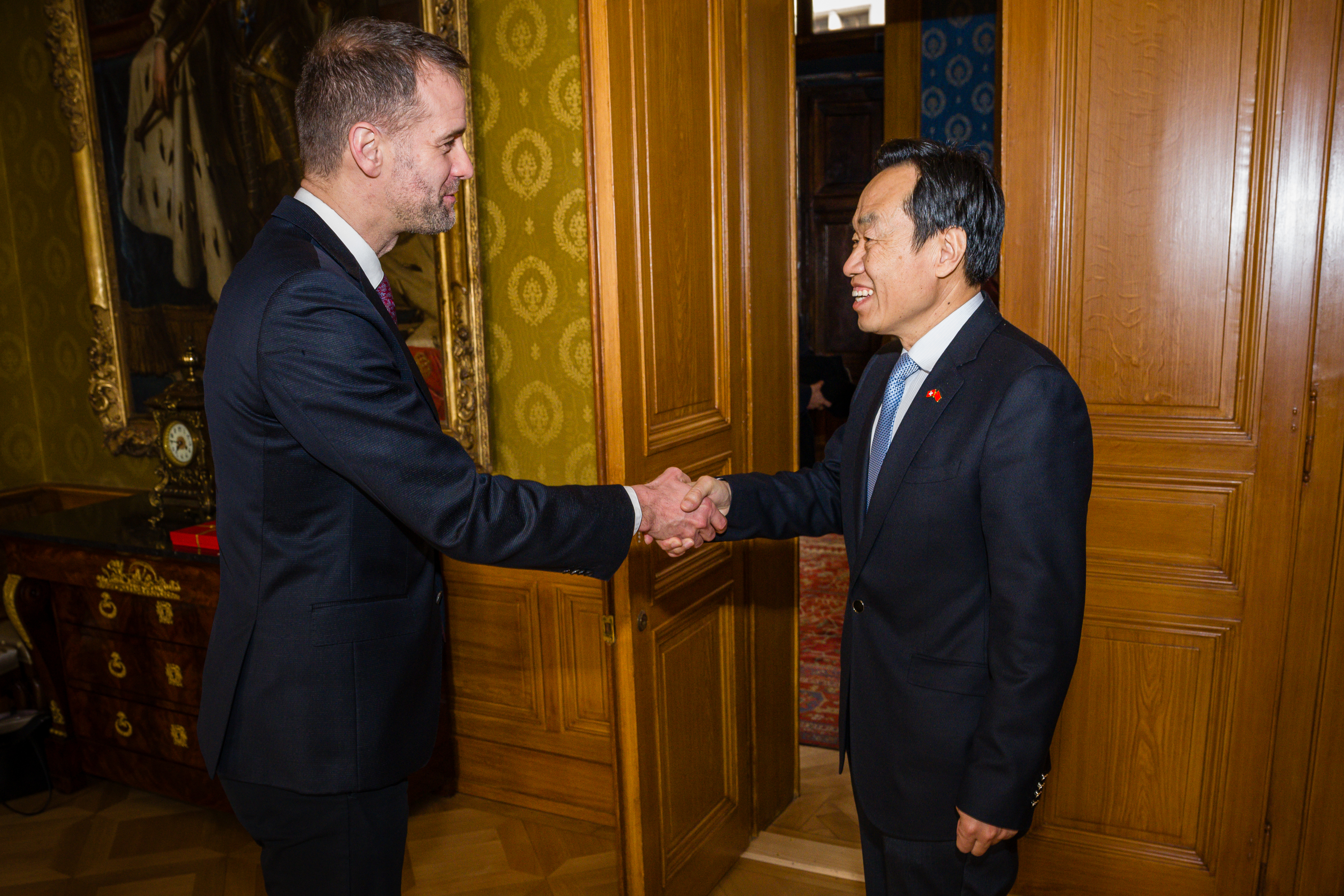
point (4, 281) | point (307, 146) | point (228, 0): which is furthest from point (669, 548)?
point (4, 281)

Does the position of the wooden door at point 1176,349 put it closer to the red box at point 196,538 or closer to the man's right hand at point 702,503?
the man's right hand at point 702,503

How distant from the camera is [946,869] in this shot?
5.48ft

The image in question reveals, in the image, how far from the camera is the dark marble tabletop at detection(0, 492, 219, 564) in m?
3.10

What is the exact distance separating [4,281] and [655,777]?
13.1ft

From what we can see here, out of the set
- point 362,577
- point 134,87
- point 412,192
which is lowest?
point 362,577

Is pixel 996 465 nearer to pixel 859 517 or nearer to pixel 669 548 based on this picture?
pixel 859 517

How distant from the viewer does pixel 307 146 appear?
1.60 meters

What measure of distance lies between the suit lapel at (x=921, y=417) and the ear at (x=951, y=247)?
0.11 metres

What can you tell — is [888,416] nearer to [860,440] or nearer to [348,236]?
[860,440]

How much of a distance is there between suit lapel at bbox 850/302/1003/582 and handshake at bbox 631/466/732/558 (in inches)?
18.3

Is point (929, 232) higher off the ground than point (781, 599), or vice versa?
point (929, 232)

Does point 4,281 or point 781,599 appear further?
point 4,281

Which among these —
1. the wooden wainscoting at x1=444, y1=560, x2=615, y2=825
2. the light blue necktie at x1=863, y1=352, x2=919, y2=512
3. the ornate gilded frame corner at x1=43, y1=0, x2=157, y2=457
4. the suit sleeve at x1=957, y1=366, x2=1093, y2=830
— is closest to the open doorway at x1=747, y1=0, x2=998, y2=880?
the light blue necktie at x1=863, y1=352, x2=919, y2=512

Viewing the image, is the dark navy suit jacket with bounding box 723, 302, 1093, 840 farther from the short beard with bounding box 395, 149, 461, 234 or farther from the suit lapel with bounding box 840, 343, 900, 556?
the short beard with bounding box 395, 149, 461, 234
